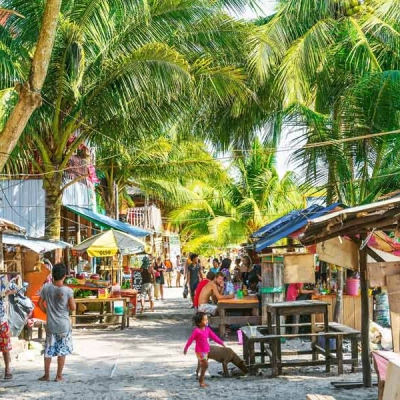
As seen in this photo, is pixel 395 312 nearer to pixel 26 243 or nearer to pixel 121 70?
pixel 26 243

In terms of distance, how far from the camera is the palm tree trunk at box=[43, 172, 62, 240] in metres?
15.5

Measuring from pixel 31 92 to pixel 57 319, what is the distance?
10.6 ft

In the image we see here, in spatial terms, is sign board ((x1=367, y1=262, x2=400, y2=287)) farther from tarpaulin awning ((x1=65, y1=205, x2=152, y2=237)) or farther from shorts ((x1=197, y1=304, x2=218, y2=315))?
tarpaulin awning ((x1=65, y1=205, x2=152, y2=237))

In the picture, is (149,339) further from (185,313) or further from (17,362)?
(185,313)

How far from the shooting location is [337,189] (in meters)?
14.9

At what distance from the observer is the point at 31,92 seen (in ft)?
25.1

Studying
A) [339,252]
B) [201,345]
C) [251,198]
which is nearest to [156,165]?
[251,198]

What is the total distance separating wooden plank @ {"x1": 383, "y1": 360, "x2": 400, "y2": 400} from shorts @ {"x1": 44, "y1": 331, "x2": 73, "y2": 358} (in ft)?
16.5

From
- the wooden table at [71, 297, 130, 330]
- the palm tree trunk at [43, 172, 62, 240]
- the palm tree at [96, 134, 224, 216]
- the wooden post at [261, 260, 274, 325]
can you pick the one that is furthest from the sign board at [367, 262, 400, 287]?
the palm tree at [96, 134, 224, 216]

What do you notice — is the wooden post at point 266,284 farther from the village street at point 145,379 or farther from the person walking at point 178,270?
the person walking at point 178,270

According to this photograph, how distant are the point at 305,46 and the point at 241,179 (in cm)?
1500

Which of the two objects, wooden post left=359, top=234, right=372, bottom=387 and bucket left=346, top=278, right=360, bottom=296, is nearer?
wooden post left=359, top=234, right=372, bottom=387

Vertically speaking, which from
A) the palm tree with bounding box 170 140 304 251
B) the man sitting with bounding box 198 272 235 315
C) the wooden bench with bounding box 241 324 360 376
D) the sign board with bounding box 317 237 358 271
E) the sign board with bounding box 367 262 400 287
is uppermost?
the palm tree with bounding box 170 140 304 251

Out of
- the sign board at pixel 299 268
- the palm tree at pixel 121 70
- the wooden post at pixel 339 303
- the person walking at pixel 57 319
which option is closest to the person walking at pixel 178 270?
the palm tree at pixel 121 70
